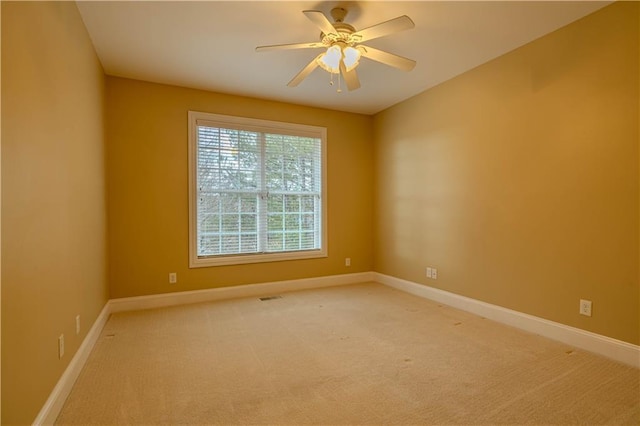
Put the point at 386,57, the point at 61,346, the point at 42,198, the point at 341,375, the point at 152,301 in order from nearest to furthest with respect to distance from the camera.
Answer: the point at 42,198
the point at 61,346
the point at 341,375
the point at 386,57
the point at 152,301

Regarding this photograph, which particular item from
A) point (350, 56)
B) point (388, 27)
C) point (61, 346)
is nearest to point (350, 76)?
point (350, 56)

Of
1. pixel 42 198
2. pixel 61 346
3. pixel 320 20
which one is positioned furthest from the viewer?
pixel 320 20

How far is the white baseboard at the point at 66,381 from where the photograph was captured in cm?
157

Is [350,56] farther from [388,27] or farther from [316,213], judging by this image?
[316,213]

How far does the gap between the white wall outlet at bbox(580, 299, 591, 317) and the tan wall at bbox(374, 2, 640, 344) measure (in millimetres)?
35

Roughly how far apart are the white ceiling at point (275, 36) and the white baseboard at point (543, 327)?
2416mm

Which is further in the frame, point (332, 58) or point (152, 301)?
point (152, 301)

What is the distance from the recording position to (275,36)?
2674 mm

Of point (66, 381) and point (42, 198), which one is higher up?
point (42, 198)

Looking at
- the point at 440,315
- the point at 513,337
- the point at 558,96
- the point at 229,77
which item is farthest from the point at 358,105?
the point at 513,337

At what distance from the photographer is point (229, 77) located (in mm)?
3477

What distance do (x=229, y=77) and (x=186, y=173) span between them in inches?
47.1

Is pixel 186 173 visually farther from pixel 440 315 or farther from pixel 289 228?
pixel 440 315

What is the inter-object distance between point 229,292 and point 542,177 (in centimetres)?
351
